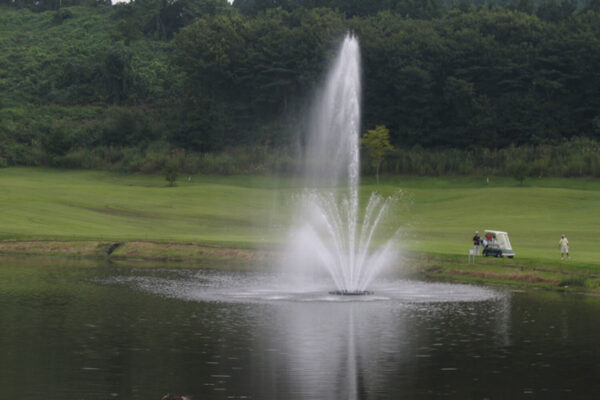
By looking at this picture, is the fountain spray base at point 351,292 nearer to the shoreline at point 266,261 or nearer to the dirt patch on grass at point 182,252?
the shoreline at point 266,261

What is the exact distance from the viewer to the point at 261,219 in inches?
3086

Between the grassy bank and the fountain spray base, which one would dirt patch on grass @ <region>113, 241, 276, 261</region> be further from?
the fountain spray base

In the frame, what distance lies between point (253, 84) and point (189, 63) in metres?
10.4

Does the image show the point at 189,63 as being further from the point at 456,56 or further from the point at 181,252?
the point at 181,252

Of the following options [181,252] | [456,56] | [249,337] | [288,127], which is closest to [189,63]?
[288,127]

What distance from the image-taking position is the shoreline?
45.4 metres

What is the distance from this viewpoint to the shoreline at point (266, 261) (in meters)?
45.4

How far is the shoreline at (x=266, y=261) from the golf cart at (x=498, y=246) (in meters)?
1.43

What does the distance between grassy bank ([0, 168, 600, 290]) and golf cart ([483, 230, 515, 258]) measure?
0.99 metres

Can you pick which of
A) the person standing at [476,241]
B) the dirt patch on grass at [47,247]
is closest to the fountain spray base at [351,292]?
the person standing at [476,241]

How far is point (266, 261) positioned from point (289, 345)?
26.0 meters

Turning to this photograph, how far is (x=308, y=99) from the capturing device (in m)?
132

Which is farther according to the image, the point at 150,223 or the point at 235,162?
the point at 235,162

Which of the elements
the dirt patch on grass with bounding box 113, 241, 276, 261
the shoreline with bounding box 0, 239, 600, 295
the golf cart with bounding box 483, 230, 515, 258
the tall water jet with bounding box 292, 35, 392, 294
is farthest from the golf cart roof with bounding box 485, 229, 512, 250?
the dirt patch on grass with bounding box 113, 241, 276, 261
